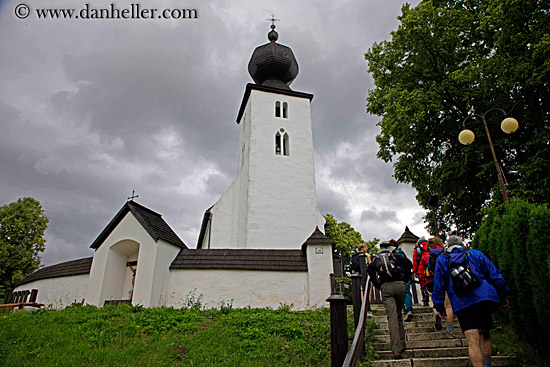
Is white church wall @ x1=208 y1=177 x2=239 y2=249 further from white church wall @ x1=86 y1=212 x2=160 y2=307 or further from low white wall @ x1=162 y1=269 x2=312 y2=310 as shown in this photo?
low white wall @ x1=162 y1=269 x2=312 y2=310

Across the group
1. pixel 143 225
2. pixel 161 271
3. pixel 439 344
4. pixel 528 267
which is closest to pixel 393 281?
pixel 439 344

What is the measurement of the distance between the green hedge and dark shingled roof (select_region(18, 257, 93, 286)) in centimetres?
1213

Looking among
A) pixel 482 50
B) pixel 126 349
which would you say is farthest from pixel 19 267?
pixel 482 50

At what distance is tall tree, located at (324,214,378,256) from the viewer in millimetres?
29922

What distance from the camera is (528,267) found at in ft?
15.8

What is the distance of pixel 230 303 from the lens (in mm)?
10758

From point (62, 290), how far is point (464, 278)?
523 inches

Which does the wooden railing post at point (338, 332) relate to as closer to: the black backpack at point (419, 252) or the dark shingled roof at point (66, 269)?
the black backpack at point (419, 252)

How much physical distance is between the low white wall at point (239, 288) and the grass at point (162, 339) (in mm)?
2519

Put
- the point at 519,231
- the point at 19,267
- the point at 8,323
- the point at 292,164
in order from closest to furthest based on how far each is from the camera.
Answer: the point at 519,231, the point at 8,323, the point at 292,164, the point at 19,267

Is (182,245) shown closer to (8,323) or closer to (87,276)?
(87,276)

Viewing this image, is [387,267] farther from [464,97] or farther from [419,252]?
[464,97]

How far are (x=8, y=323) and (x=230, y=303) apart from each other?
5.48 meters

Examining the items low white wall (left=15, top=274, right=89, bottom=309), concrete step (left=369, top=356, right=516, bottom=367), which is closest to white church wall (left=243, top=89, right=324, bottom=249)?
low white wall (left=15, top=274, right=89, bottom=309)
